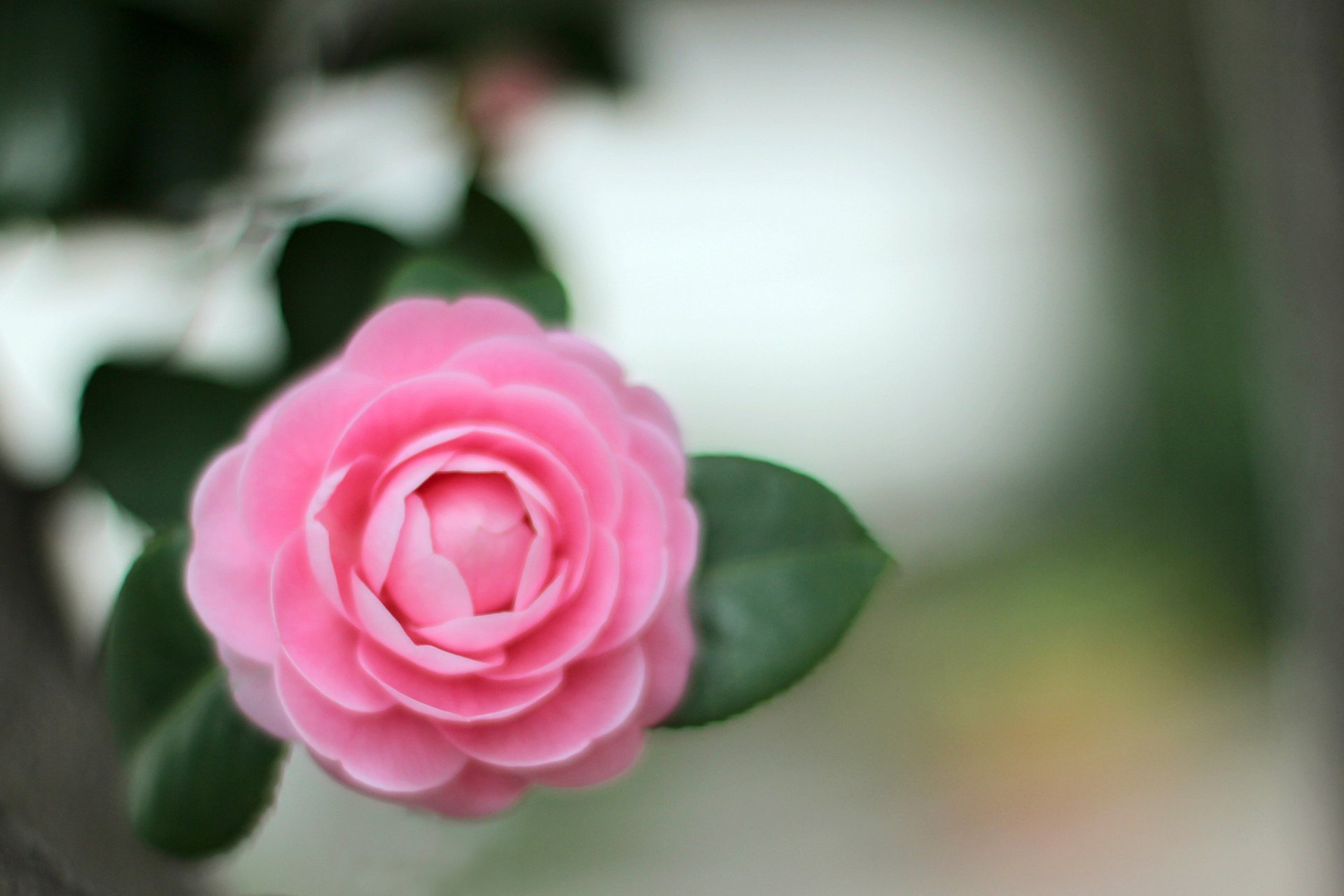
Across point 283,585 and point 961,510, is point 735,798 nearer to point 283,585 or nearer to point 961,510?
point 961,510

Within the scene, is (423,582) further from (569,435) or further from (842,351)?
(842,351)

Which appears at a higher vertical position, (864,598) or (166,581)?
(864,598)

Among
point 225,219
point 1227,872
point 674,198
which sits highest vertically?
point 674,198

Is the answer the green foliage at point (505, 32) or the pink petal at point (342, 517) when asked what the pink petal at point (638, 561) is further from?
the green foliage at point (505, 32)

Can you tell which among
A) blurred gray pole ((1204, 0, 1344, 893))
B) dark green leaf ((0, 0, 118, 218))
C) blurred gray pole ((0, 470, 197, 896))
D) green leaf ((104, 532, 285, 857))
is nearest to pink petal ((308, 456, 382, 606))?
green leaf ((104, 532, 285, 857))

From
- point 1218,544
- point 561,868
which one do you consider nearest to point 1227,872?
point 1218,544

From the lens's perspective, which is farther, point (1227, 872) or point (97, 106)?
point (1227, 872)

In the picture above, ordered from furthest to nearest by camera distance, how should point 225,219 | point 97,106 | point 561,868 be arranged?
point 561,868, point 225,219, point 97,106
